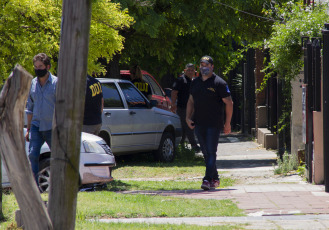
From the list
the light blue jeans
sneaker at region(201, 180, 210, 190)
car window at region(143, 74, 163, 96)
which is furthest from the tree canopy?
the light blue jeans

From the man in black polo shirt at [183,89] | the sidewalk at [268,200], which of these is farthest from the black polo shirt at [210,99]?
the man in black polo shirt at [183,89]

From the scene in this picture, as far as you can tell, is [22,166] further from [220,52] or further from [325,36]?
[220,52]

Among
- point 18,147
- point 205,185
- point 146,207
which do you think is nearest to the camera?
point 18,147

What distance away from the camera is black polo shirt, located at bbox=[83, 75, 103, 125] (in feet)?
32.9

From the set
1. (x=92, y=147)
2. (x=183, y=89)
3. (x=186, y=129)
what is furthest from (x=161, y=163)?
(x=92, y=147)

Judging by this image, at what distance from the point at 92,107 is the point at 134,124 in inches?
124

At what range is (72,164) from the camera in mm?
4191

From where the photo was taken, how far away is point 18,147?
389 centimetres

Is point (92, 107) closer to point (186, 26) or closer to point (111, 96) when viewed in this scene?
point (111, 96)

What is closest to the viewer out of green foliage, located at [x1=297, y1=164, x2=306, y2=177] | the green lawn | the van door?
the green lawn

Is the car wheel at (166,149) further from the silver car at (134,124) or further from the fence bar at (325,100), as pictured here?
the fence bar at (325,100)

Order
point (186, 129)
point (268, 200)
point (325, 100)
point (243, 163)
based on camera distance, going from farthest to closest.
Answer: point (186, 129) < point (243, 163) < point (325, 100) < point (268, 200)

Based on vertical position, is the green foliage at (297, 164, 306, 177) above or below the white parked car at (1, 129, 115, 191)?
below

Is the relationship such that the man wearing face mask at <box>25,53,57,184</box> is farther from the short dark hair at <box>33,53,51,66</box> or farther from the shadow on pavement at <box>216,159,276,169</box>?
the shadow on pavement at <box>216,159,276,169</box>
